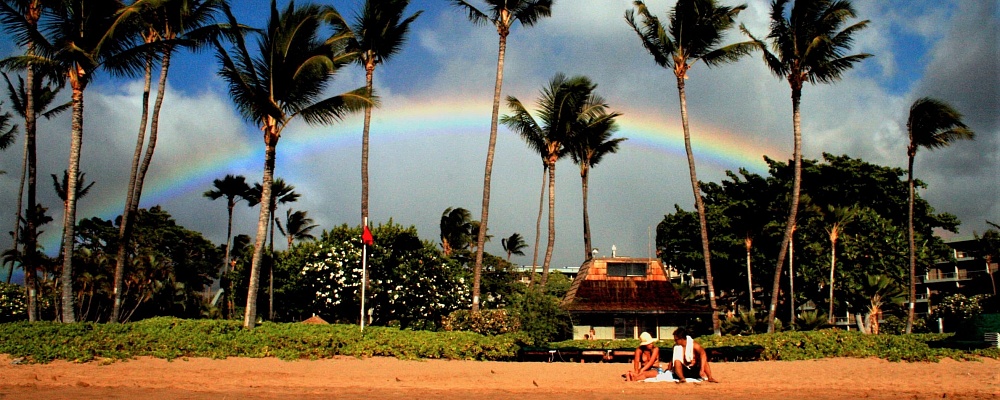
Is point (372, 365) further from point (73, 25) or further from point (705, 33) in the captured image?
point (705, 33)

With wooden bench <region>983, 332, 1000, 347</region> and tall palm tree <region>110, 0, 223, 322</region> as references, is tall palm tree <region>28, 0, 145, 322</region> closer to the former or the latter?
tall palm tree <region>110, 0, 223, 322</region>

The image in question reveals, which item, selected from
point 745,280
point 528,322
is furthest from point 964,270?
point 528,322

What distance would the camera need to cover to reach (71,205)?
19344 mm

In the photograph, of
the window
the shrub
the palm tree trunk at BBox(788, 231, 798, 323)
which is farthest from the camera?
the palm tree trunk at BBox(788, 231, 798, 323)

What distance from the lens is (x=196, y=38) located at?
22.3m

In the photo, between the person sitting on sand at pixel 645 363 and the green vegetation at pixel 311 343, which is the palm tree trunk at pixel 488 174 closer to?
the green vegetation at pixel 311 343

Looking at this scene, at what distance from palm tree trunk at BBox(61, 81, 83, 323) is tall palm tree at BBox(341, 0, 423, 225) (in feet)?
33.4

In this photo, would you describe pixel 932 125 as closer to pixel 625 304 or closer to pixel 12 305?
pixel 625 304

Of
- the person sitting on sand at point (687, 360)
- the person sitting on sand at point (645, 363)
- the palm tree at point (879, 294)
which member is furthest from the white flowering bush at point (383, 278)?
the person sitting on sand at point (687, 360)

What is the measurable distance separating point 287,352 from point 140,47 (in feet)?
31.0

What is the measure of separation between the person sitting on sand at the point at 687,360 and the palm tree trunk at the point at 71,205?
14609 millimetres

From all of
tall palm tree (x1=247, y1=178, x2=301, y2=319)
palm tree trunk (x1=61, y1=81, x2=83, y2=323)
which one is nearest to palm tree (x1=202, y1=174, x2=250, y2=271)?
tall palm tree (x1=247, y1=178, x2=301, y2=319)

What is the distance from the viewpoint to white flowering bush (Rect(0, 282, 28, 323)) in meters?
33.1

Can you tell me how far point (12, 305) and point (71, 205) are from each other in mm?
18184
